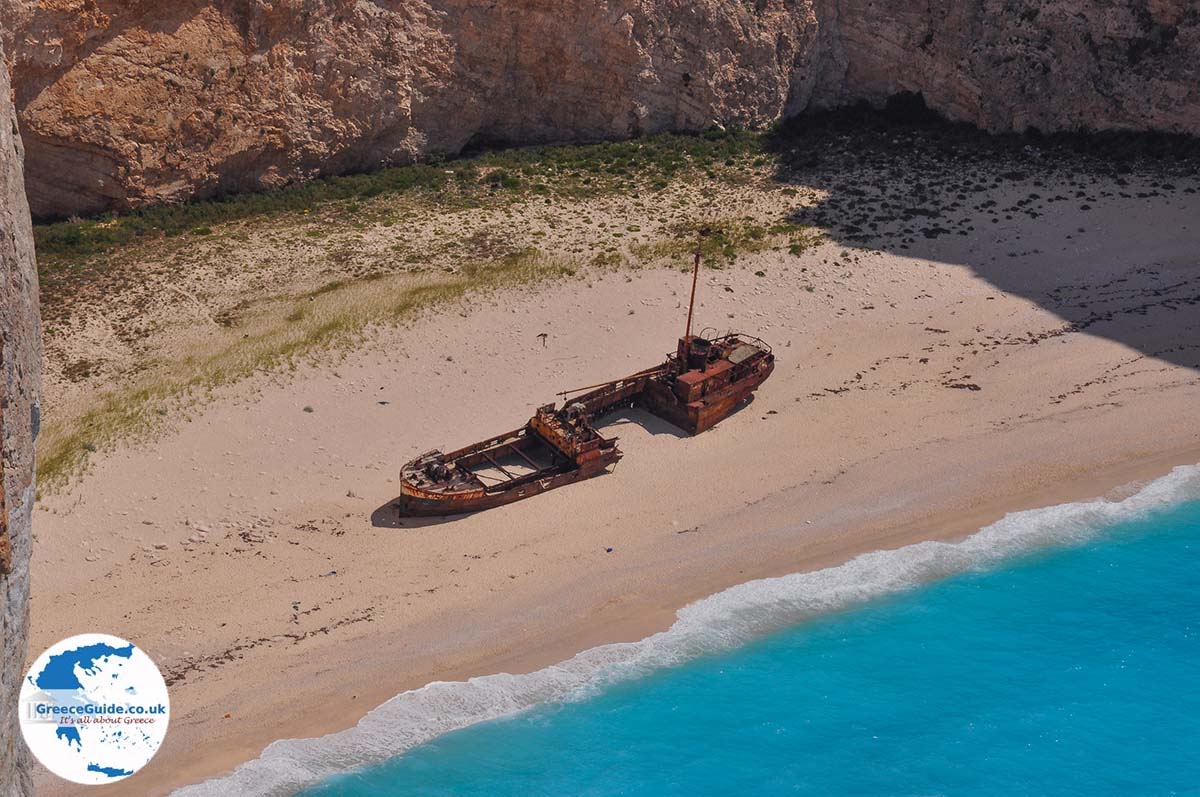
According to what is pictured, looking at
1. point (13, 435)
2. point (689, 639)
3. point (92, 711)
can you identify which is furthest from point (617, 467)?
point (13, 435)

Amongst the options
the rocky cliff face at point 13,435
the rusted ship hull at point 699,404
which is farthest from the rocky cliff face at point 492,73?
the rocky cliff face at point 13,435

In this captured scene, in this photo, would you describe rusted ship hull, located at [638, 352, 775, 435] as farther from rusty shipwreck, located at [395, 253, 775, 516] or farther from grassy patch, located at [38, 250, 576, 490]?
grassy patch, located at [38, 250, 576, 490]

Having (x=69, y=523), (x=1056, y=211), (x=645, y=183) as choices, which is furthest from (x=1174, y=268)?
(x=69, y=523)

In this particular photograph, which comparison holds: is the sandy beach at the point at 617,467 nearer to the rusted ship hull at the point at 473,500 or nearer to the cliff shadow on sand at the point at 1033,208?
the cliff shadow on sand at the point at 1033,208

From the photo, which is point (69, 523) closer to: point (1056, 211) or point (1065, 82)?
point (1056, 211)

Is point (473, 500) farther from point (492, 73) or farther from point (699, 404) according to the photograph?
point (492, 73)

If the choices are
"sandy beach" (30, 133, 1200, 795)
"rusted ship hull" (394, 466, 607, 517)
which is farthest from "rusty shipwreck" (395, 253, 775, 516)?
"sandy beach" (30, 133, 1200, 795)
